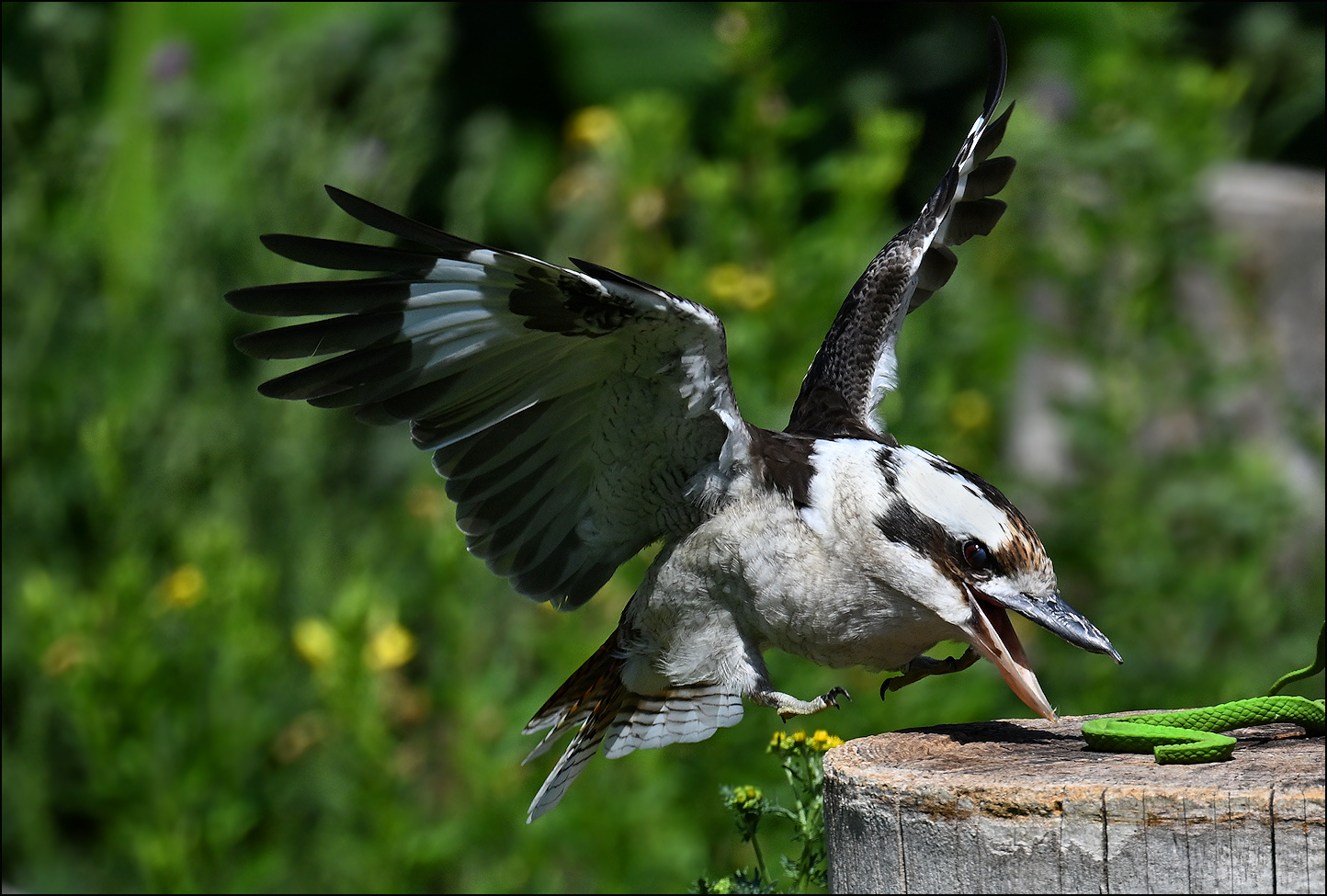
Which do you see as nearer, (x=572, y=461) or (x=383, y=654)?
(x=572, y=461)

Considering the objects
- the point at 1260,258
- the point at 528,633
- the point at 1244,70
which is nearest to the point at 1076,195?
the point at 1244,70

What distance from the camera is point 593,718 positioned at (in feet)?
9.45

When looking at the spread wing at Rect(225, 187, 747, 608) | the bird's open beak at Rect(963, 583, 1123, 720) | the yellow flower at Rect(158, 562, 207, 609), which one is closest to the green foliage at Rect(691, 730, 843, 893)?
the bird's open beak at Rect(963, 583, 1123, 720)

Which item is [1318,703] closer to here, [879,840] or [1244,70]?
[879,840]

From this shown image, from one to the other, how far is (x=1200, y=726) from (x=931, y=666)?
631mm

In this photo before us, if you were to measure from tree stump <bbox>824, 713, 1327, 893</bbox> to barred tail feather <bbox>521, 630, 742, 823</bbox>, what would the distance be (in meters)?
0.80

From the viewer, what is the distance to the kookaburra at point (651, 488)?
2.27 m

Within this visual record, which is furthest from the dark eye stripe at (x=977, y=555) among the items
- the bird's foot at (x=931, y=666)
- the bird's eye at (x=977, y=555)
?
the bird's foot at (x=931, y=666)

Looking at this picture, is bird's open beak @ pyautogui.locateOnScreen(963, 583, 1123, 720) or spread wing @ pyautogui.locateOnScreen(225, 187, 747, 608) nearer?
bird's open beak @ pyautogui.locateOnScreen(963, 583, 1123, 720)

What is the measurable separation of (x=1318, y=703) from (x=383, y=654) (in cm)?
244

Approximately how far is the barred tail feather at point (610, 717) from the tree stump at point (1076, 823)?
0.80m

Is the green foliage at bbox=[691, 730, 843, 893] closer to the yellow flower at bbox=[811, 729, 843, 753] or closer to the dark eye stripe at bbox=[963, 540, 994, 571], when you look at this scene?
the yellow flower at bbox=[811, 729, 843, 753]

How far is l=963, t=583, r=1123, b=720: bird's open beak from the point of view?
2.14m

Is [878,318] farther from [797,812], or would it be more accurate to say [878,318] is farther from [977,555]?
[797,812]
